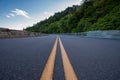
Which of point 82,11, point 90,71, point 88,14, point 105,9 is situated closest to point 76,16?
point 82,11

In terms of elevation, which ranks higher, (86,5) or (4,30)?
(86,5)

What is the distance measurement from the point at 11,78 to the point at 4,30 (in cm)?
2231

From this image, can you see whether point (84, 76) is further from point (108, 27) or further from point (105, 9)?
point (105, 9)

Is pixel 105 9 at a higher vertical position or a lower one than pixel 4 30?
higher

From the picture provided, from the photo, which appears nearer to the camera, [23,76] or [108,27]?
[23,76]

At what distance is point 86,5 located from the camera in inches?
3398

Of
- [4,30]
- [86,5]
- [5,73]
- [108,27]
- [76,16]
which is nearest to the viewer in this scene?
[5,73]

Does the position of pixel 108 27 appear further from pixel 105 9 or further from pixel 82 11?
pixel 82 11

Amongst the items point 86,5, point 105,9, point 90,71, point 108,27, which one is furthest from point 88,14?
point 90,71

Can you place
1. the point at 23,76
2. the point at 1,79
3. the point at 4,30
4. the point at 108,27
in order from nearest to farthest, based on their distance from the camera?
the point at 1,79
the point at 23,76
the point at 4,30
the point at 108,27

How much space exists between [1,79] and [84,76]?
137cm

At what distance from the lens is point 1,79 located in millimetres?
3402

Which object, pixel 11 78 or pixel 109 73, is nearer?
pixel 11 78

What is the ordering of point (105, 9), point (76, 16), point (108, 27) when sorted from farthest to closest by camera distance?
1. point (76, 16)
2. point (105, 9)
3. point (108, 27)
